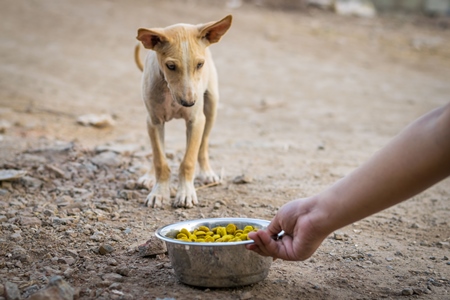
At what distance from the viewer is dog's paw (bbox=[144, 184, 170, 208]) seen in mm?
4750

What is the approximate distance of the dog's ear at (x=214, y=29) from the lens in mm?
4546

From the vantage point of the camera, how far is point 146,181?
534 cm

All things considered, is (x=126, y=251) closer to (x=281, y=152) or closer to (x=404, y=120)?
(x=281, y=152)

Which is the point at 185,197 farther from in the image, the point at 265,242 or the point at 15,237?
the point at 265,242

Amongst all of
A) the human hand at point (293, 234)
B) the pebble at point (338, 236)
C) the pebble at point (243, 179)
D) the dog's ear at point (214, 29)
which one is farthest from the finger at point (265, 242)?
the pebble at point (243, 179)

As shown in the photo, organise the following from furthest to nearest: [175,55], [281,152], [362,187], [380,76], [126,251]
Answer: [380,76] → [281,152] → [175,55] → [126,251] → [362,187]

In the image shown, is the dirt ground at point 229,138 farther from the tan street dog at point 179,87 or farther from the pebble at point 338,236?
the tan street dog at point 179,87

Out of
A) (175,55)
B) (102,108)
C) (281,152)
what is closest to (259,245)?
(175,55)

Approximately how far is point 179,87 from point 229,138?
11.8 feet

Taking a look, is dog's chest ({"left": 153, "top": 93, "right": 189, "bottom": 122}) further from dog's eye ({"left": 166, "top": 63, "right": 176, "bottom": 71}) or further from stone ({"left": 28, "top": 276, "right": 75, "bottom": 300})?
stone ({"left": 28, "top": 276, "right": 75, "bottom": 300})

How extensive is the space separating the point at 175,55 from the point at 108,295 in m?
2.14

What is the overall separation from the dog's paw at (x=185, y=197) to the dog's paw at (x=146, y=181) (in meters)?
0.53

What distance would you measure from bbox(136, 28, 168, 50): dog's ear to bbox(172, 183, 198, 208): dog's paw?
1212 mm

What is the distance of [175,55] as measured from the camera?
14.5 ft
